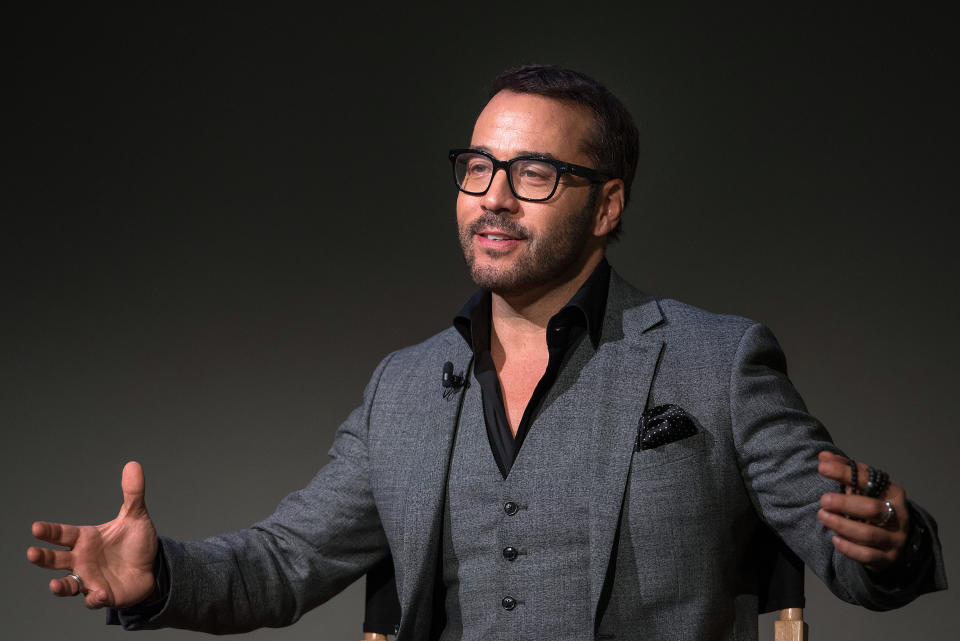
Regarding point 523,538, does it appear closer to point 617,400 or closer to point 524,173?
point 617,400

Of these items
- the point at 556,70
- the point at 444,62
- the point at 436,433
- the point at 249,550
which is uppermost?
the point at 444,62

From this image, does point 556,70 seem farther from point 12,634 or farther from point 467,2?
point 12,634

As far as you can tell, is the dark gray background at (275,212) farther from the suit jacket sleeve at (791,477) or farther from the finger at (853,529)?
the finger at (853,529)

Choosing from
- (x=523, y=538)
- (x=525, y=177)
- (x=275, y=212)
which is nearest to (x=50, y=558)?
(x=523, y=538)

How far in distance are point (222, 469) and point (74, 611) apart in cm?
58

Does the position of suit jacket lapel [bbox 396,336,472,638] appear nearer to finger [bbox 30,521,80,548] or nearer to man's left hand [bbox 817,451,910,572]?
finger [bbox 30,521,80,548]

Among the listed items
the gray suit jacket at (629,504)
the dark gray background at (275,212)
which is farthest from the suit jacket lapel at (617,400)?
the dark gray background at (275,212)

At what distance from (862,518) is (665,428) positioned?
420 mm

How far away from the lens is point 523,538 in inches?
75.0

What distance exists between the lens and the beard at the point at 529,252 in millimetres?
2064

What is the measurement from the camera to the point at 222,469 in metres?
3.17

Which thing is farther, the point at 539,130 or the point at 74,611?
the point at 74,611

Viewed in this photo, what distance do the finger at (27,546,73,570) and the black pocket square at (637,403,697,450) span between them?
1.00 meters

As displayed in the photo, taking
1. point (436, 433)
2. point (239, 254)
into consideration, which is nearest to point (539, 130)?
point (436, 433)
